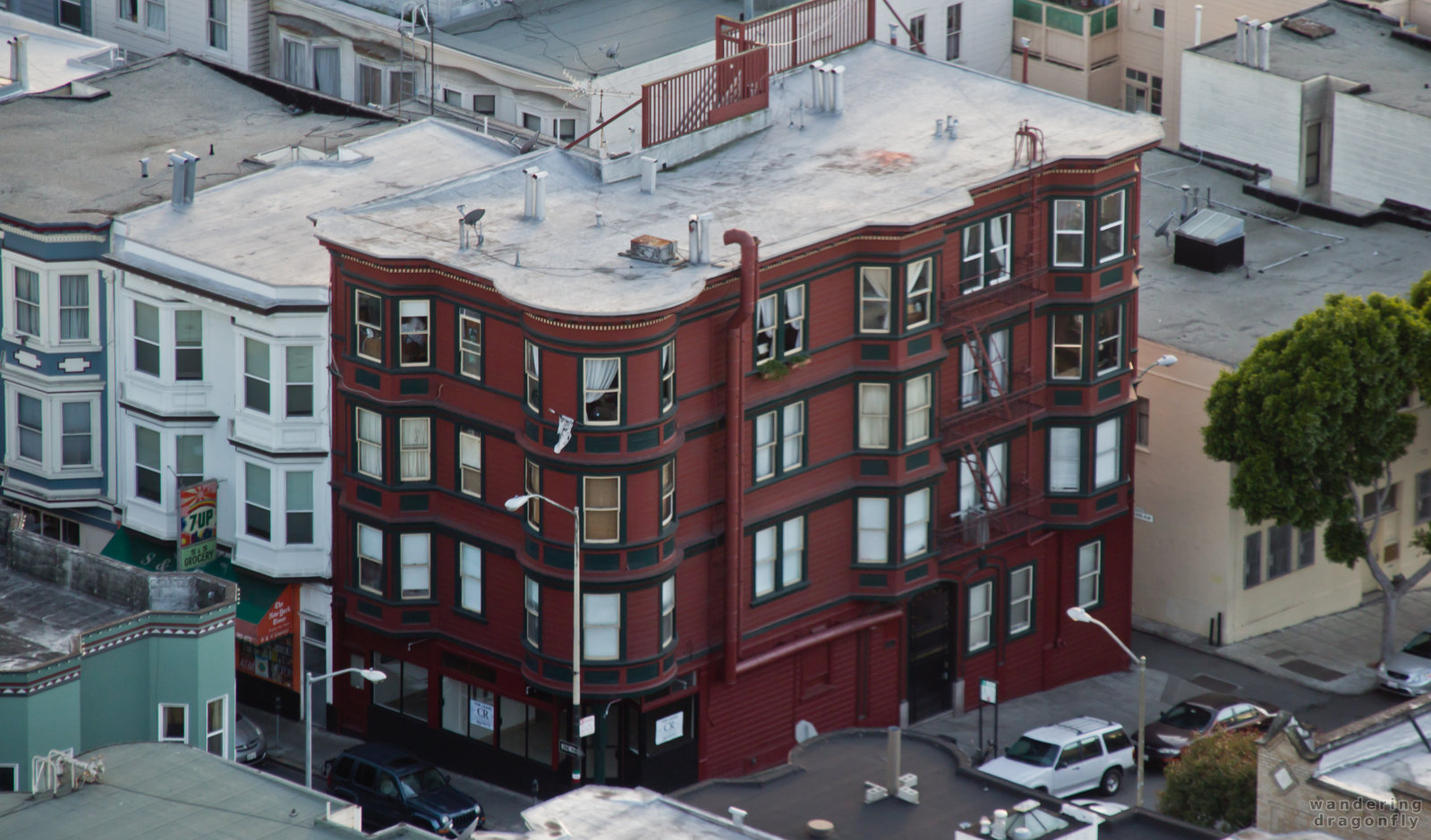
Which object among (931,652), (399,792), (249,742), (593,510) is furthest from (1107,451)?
(249,742)

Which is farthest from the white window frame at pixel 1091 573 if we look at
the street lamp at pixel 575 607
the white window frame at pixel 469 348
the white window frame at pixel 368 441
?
the white window frame at pixel 368 441

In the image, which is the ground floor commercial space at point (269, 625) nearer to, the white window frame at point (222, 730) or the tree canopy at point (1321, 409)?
the white window frame at point (222, 730)

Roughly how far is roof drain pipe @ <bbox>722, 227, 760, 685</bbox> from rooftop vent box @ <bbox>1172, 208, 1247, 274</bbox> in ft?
68.8

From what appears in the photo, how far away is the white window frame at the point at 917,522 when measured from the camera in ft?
226

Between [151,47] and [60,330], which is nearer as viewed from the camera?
[60,330]

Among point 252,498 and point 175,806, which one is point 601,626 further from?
point 175,806

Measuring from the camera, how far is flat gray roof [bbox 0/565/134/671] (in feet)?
192

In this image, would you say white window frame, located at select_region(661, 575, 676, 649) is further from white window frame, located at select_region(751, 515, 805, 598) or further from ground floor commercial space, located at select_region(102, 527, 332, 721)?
ground floor commercial space, located at select_region(102, 527, 332, 721)

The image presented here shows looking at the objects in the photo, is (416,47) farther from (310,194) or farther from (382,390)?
(382,390)

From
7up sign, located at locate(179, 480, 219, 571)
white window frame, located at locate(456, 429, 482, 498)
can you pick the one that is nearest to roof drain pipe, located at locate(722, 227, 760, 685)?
white window frame, located at locate(456, 429, 482, 498)

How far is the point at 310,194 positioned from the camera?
73188 mm

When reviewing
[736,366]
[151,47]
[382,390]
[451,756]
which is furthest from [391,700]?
[151,47]

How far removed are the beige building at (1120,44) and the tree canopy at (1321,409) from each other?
2966 cm

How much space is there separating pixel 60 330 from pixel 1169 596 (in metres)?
31.4
